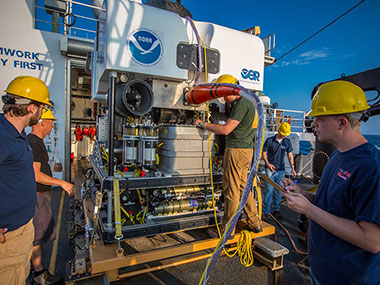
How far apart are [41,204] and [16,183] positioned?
122 centimetres

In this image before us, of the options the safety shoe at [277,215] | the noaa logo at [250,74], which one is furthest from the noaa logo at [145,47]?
the safety shoe at [277,215]

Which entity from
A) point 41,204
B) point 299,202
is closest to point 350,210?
point 299,202

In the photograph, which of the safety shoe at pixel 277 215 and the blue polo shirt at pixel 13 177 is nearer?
the blue polo shirt at pixel 13 177

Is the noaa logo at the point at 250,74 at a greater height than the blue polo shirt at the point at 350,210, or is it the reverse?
the noaa logo at the point at 250,74

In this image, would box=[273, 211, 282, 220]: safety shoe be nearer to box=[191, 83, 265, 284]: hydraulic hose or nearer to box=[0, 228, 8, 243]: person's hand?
box=[191, 83, 265, 284]: hydraulic hose

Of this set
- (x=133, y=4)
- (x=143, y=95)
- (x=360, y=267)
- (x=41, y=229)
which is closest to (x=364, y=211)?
(x=360, y=267)

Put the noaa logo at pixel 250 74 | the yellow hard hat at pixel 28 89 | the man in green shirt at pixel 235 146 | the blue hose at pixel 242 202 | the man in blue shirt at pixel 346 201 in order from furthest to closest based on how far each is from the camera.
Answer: the noaa logo at pixel 250 74, the man in green shirt at pixel 235 146, the yellow hard hat at pixel 28 89, the blue hose at pixel 242 202, the man in blue shirt at pixel 346 201

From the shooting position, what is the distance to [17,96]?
6.38 feet

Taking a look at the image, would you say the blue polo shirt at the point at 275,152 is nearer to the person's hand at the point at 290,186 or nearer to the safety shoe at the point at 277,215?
the safety shoe at the point at 277,215

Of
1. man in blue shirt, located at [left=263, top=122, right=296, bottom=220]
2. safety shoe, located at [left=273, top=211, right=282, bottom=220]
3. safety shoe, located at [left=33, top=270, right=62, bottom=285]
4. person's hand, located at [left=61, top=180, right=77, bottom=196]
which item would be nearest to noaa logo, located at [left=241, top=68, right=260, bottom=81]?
man in blue shirt, located at [left=263, top=122, right=296, bottom=220]

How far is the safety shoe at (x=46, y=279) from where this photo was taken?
2652 mm

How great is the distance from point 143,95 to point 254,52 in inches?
78.8

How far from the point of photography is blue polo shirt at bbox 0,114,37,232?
1722 millimetres

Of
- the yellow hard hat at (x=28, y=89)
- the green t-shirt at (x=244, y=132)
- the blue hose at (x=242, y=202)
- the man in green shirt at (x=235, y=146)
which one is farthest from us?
the green t-shirt at (x=244, y=132)
